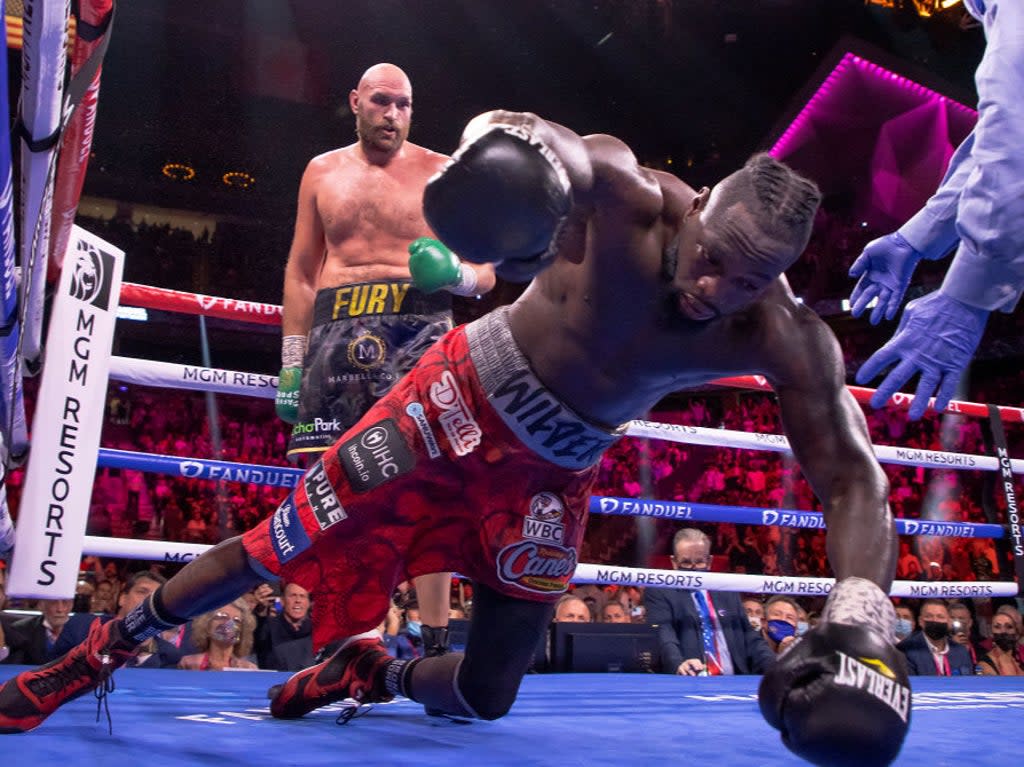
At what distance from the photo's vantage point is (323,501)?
156cm

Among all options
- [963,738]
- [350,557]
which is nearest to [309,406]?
[350,557]

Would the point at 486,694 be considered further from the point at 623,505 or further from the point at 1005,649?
the point at 1005,649

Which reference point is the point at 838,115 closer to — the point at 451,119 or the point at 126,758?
the point at 451,119

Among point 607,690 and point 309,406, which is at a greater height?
point 309,406

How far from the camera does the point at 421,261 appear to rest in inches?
75.5

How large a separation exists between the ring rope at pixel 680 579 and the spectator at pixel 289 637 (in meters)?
0.40

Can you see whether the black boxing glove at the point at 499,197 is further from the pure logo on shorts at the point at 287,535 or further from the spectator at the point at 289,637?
the spectator at the point at 289,637

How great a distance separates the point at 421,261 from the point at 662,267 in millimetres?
708

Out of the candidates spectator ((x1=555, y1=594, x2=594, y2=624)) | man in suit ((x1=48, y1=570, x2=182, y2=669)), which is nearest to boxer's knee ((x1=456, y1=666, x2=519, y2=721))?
man in suit ((x1=48, y1=570, x2=182, y2=669))

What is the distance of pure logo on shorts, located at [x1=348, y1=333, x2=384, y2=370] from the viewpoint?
7.00 feet

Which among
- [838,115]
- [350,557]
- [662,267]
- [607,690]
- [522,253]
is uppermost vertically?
[838,115]

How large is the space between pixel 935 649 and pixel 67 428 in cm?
336

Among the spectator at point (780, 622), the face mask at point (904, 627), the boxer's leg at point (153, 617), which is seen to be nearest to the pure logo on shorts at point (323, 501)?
the boxer's leg at point (153, 617)

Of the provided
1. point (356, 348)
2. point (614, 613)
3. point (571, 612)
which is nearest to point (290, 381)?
point (356, 348)
